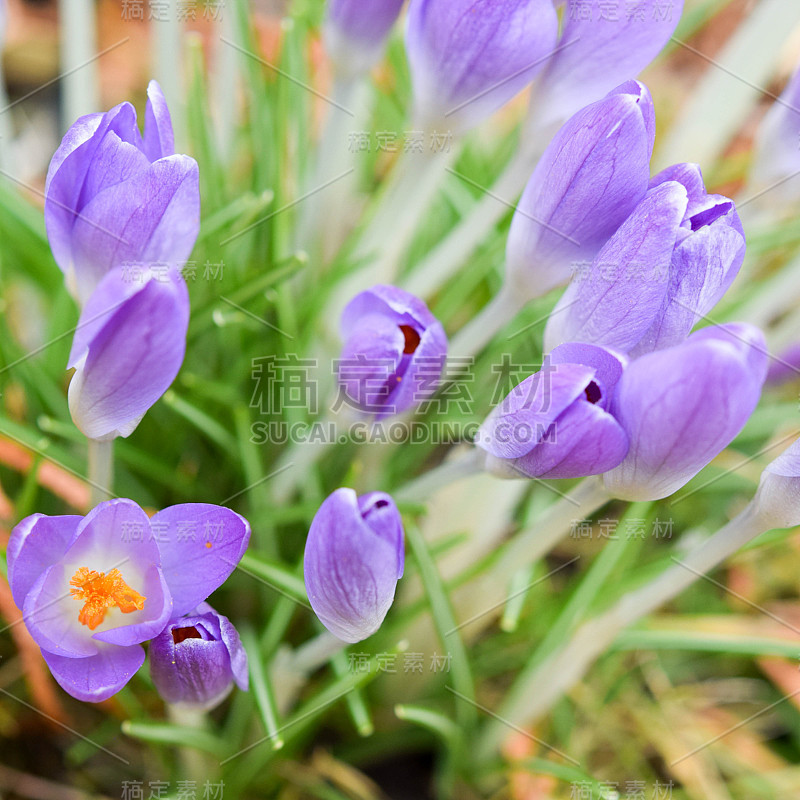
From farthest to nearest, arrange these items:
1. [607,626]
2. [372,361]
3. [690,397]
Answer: [607,626]
[372,361]
[690,397]

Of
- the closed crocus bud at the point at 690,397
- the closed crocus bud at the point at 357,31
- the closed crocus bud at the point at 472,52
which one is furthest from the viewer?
the closed crocus bud at the point at 357,31

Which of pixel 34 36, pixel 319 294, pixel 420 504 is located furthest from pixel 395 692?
pixel 34 36

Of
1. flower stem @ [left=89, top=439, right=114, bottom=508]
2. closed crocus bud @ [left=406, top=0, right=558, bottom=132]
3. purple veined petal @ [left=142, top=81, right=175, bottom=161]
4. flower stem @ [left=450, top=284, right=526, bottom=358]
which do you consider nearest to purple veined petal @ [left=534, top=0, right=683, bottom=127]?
closed crocus bud @ [left=406, top=0, right=558, bottom=132]

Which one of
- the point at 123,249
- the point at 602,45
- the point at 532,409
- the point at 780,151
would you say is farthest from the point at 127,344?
the point at 780,151

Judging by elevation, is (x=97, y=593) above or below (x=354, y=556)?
below

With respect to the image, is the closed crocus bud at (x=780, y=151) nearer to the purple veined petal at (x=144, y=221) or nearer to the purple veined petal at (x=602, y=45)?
the purple veined petal at (x=602, y=45)

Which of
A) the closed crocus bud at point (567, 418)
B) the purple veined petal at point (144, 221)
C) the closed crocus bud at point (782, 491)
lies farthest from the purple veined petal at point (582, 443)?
the purple veined petal at point (144, 221)

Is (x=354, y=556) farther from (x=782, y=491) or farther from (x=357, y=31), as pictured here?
(x=357, y=31)
